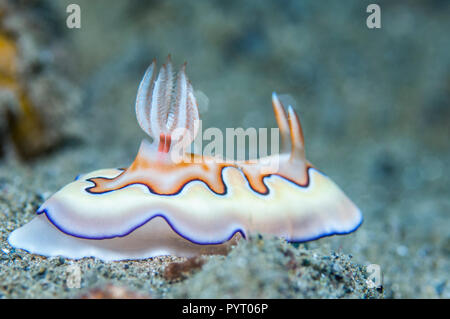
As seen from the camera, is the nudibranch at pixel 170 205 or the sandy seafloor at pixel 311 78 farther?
the sandy seafloor at pixel 311 78

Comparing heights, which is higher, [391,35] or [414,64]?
[391,35]

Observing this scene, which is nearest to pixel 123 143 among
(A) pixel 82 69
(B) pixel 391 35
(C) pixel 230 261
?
(A) pixel 82 69

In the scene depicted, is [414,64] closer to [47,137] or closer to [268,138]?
[268,138]

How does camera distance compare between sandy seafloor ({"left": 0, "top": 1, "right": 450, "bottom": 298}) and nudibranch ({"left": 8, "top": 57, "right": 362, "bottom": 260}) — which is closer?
nudibranch ({"left": 8, "top": 57, "right": 362, "bottom": 260})

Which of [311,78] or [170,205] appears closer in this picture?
[170,205]

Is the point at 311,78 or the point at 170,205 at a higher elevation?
the point at 311,78
